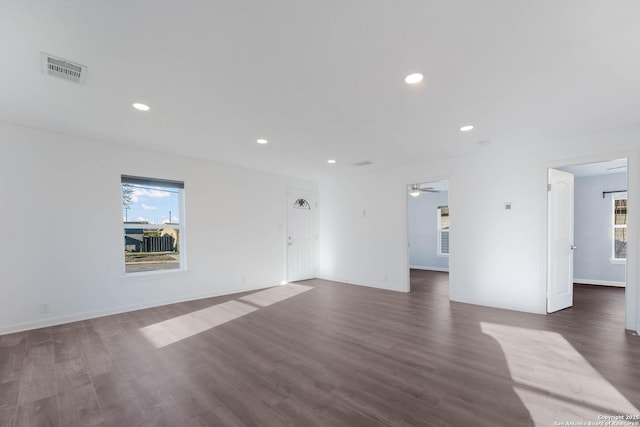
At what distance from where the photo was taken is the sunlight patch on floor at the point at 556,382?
6.44 feet

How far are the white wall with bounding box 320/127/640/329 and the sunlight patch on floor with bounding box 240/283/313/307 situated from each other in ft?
4.99

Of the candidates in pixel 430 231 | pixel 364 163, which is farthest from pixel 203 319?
pixel 430 231

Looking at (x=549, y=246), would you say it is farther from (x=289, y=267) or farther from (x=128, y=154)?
(x=128, y=154)

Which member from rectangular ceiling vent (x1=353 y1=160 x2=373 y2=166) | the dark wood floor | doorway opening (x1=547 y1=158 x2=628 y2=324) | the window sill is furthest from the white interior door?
the window sill

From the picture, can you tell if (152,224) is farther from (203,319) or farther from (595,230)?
(595,230)

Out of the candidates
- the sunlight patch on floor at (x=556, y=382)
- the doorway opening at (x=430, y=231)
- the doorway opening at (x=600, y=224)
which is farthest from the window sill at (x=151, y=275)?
the doorway opening at (x=600, y=224)

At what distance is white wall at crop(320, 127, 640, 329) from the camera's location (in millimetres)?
3801

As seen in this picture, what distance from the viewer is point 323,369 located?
101 inches

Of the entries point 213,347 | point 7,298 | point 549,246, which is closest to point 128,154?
point 7,298

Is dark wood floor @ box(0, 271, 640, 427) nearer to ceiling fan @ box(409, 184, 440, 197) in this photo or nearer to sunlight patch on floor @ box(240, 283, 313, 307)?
sunlight patch on floor @ box(240, 283, 313, 307)

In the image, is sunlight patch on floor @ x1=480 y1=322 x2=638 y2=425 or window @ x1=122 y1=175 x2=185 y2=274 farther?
window @ x1=122 y1=175 x2=185 y2=274

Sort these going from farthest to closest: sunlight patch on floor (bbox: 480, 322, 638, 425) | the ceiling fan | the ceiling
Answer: the ceiling fan
sunlight patch on floor (bbox: 480, 322, 638, 425)
the ceiling

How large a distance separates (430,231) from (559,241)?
4.68 m

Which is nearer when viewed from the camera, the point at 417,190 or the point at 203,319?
the point at 203,319
